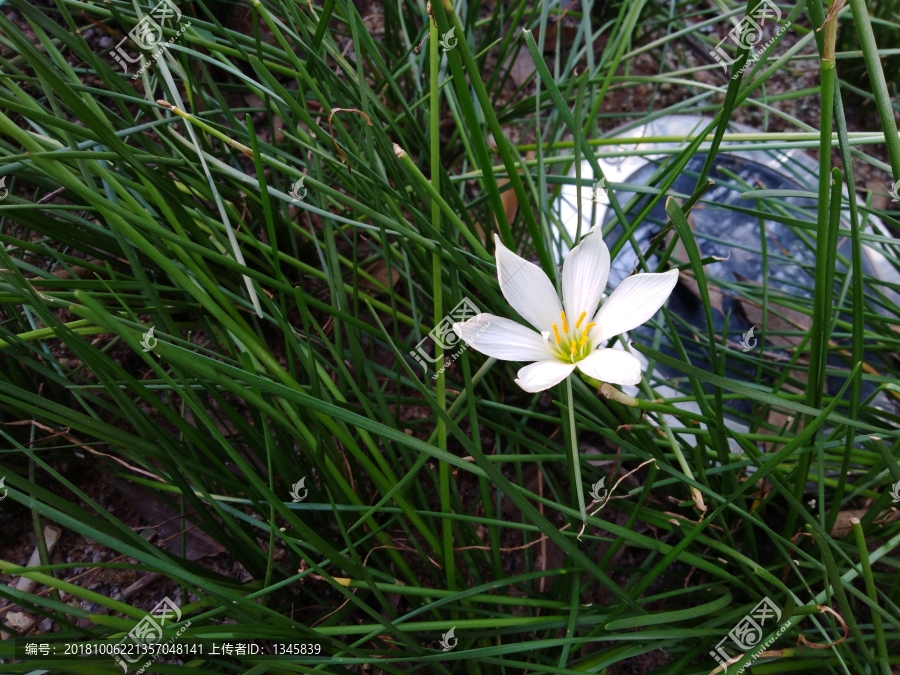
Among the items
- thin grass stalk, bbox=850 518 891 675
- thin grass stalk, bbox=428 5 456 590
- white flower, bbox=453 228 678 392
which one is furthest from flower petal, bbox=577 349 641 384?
thin grass stalk, bbox=850 518 891 675

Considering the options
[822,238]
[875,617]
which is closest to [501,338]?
[822,238]

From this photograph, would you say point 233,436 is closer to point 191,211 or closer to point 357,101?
point 191,211

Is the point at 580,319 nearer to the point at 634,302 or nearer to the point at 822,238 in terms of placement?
the point at 634,302

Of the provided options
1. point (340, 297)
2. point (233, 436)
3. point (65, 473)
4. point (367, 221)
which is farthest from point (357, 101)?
point (65, 473)

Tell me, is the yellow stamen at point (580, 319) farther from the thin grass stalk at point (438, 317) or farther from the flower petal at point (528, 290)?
the thin grass stalk at point (438, 317)

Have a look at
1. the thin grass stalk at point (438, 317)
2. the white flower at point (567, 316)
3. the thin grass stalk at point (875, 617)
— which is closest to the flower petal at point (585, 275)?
the white flower at point (567, 316)

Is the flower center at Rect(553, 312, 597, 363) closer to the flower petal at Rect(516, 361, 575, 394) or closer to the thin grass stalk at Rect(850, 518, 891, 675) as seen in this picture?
the flower petal at Rect(516, 361, 575, 394)
